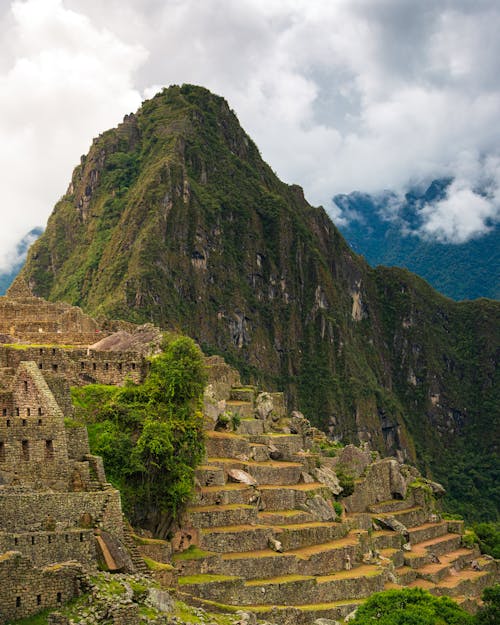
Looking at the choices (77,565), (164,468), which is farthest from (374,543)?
(77,565)

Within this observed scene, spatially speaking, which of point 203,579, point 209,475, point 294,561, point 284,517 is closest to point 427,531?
point 284,517

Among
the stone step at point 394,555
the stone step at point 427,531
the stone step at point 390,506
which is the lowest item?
the stone step at point 394,555

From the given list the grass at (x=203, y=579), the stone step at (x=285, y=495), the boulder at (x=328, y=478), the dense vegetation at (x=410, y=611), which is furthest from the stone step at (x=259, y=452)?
the grass at (x=203, y=579)

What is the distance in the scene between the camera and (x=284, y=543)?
39469mm

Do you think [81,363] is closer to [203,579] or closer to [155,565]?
[203,579]

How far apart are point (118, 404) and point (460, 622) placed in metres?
13.9

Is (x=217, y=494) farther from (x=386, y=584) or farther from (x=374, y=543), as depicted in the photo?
(x=374, y=543)

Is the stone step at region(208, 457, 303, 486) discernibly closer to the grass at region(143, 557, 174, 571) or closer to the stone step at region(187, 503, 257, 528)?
the stone step at region(187, 503, 257, 528)

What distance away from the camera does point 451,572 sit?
55.8m

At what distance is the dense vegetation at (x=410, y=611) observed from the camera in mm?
33406

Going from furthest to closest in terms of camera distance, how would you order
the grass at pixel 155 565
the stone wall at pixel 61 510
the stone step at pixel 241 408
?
the stone step at pixel 241 408 < the grass at pixel 155 565 < the stone wall at pixel 61 510

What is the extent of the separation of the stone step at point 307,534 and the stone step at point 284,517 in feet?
0.87

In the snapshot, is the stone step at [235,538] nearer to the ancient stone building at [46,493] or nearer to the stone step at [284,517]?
the stone step at [284,517]

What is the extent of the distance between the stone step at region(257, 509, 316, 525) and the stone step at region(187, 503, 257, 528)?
1.08m
